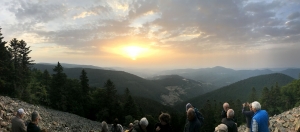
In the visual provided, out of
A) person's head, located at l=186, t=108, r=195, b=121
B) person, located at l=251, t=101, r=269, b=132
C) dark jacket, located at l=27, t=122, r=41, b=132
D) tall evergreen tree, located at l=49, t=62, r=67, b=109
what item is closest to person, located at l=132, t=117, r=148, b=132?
person's head, located at l=186, t=108, r=195, b=121

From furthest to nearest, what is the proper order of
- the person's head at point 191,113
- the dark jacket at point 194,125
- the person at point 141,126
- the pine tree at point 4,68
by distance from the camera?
1. the pine tree at point 4,68
2. the dark jacket at point 194,125
3. the person's head at point 191,113
4. the person at point 141,126

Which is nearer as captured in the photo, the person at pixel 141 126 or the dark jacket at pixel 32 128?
the person at pixel 141 126

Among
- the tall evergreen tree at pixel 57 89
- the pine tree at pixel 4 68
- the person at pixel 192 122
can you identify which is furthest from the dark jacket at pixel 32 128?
the tall evergreen tree at pixel 57 89

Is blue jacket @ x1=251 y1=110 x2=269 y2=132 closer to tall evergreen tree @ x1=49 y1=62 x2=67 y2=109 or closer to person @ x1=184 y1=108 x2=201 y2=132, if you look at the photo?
person @ x1=184 y1=108 x2=201 y2=132

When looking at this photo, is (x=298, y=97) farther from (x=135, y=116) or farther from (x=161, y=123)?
(x=161, y=123)

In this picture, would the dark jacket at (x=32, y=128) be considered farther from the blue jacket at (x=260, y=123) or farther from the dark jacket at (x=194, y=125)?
the blue jacket at (x=260, y=123)

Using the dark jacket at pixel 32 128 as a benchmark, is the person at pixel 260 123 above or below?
above

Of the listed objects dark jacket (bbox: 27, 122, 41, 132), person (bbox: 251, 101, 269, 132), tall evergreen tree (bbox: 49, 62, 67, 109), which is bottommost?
tall evergreen tree (bbox: 49, 62, 67, 109)

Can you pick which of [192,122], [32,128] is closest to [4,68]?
[32,128]

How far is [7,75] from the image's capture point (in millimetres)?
40750

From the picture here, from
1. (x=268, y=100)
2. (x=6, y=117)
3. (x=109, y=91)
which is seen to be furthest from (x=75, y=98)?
(x=268, y=100)

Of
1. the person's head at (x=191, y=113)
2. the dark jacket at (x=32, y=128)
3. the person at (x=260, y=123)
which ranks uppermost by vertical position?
the person's head at (x=191, y=113)

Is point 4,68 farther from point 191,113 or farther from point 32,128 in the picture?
point 191,113

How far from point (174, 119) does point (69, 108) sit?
32.1m
